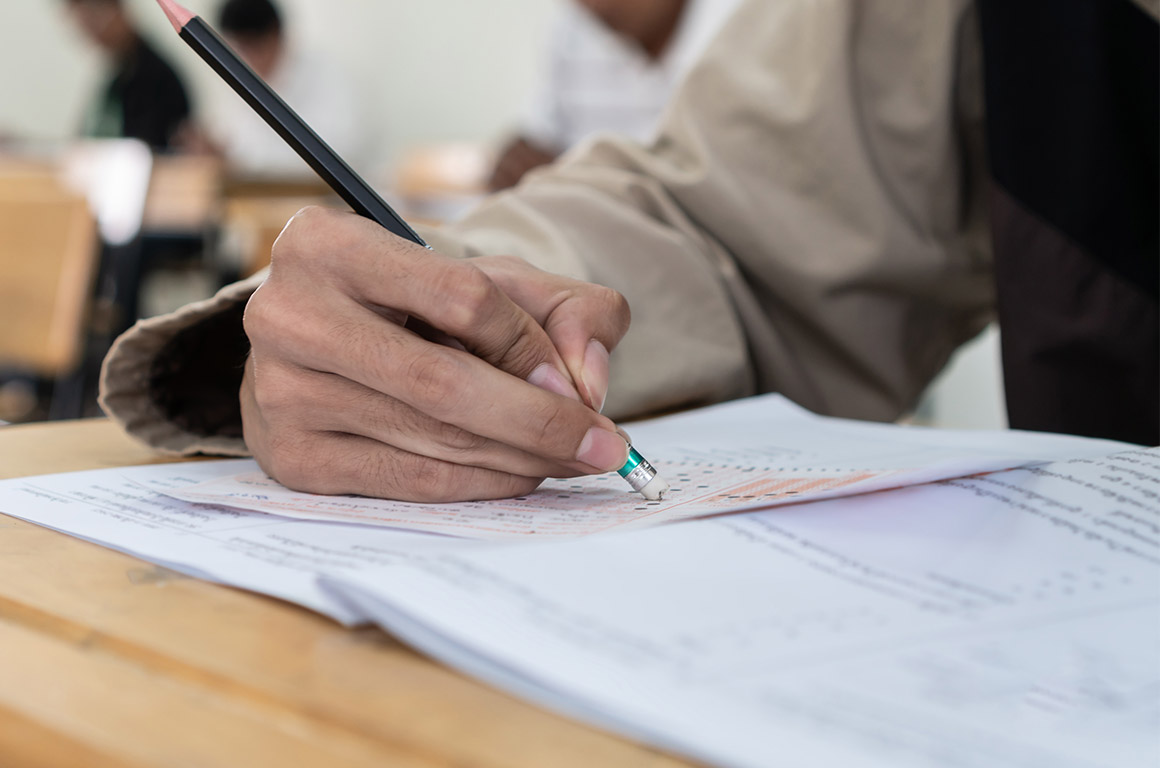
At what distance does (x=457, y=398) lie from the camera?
0.30 meters

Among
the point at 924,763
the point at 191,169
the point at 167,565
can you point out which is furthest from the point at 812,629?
the point at 191,169

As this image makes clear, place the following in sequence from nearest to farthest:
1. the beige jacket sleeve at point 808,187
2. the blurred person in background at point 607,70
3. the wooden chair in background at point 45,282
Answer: the beige jacket sleeve at point 808,187 < the wooden chair in background at point 45,282 < the blurred person in background at point 607,70

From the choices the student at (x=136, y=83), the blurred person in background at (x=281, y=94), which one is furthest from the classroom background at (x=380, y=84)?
the student at (x=136, y=83)

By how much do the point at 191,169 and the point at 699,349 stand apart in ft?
5.13

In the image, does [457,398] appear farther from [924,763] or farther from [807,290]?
[807,290]

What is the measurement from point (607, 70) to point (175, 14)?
6.25ft

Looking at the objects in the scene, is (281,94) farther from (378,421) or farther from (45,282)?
(378,421)

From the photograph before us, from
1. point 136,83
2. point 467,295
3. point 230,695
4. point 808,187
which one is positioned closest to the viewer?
point 230,695

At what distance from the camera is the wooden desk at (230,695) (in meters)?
0.16

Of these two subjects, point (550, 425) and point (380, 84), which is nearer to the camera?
point (550, 425)

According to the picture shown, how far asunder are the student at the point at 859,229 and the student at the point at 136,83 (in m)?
4.56

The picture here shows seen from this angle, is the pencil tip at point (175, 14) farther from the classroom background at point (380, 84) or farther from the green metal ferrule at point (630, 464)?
the classroom background at point (380, 84)

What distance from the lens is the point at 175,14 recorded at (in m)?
0.35

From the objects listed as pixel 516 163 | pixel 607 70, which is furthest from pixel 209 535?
pixel 607 70
